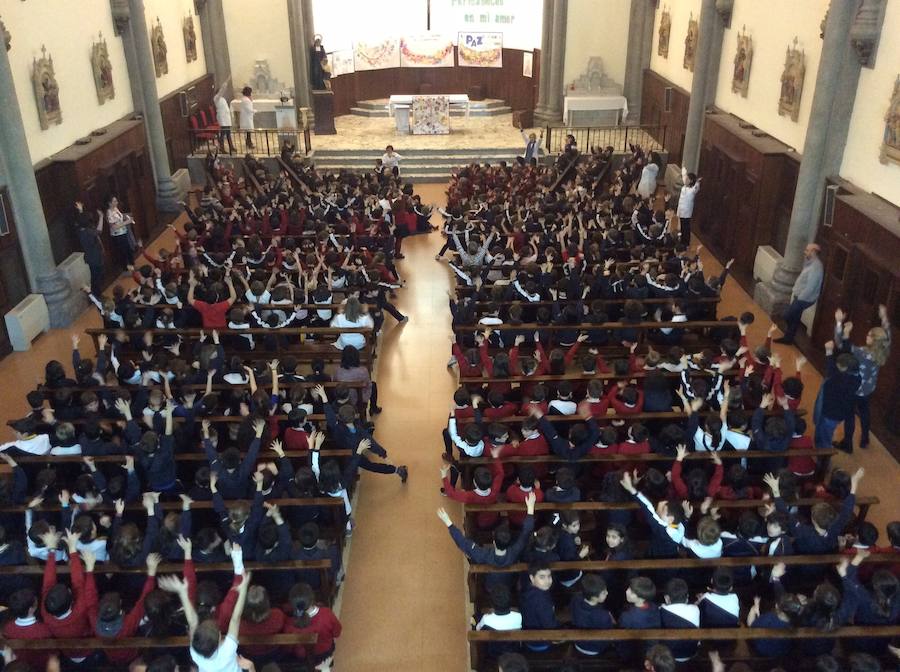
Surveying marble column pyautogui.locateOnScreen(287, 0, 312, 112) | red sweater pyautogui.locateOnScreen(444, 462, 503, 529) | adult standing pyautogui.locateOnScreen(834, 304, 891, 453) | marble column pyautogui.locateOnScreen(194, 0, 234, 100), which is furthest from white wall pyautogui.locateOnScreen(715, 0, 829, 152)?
marble column pyautogui.locateOnScreen(194, 0, 234, 100)

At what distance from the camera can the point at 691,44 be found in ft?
50.7

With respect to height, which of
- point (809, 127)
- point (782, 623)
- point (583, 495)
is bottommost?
point (583, 495)

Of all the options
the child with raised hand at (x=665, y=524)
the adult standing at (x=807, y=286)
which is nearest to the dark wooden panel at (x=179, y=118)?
the adult standing at (x=807, y=286)

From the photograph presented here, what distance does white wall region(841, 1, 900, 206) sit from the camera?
8037mm

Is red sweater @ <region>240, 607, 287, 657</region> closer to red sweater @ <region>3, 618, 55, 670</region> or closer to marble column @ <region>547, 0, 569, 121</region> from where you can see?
red sweater @ <region>3, 618, 55, 670</region>

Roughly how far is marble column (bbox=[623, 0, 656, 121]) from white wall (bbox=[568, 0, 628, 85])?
0.24 meters

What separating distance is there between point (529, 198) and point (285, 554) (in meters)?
9.04

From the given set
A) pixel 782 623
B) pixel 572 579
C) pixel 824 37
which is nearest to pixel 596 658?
pixel 572 579

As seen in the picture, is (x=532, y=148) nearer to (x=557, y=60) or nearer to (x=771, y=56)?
(x=557, y=60)

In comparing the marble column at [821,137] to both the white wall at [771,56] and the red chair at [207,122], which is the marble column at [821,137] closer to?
the white wall at [771,56]

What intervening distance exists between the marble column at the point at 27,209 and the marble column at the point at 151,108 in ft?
15.1

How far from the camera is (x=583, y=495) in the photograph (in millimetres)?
6152

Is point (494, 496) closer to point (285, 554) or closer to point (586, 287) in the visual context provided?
point (285, 554)

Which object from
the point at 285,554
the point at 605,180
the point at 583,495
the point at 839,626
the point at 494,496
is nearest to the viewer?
the point at 839,626
